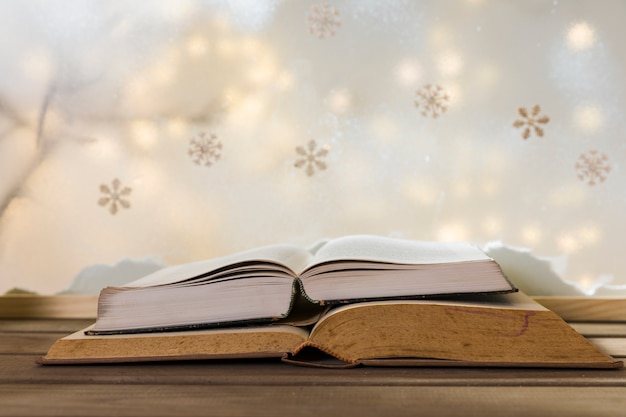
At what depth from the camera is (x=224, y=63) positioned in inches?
53.1

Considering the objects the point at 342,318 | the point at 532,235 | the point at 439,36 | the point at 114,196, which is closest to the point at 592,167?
the point at 532,235

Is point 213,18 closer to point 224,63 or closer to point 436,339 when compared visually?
point 224,63

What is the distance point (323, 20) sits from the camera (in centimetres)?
133

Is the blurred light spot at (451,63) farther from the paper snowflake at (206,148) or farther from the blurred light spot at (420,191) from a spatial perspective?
the paper snowflake at (206,148)

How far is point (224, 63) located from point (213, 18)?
10 cm

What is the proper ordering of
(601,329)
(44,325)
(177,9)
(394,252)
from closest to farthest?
(394,252), (601,329), (44,325), (177,9)

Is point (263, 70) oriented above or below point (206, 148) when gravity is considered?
above

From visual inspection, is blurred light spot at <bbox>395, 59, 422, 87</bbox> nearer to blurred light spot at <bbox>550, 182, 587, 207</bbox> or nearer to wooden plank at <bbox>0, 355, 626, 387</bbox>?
blurred light spot at <bbox>550, 182, 587, 207</bbox>

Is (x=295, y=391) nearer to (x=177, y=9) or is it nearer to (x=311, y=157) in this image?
(x=311, y=157)

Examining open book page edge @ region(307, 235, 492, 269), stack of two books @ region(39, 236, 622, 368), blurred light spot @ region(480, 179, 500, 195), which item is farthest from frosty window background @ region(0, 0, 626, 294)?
stack of two books @ region(39, 236, 622, 368)

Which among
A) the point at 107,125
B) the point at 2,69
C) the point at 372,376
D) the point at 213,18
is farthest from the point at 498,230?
the point at 2,69

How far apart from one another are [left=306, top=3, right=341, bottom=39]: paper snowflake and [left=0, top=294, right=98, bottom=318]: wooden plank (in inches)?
29.8

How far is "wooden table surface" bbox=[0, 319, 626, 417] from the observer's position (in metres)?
0.67

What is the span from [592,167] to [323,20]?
25.5 inches
